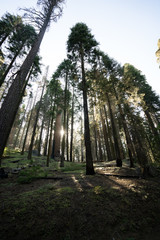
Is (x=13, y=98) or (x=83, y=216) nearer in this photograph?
(x=83, y=216)

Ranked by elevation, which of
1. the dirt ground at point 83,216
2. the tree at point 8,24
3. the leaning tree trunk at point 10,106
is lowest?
the dirt ground at point 83,216

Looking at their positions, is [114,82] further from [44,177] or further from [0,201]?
A: [0,201]

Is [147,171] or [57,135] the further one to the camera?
[57,135]

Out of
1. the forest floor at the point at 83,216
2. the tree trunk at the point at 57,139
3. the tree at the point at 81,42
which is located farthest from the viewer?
the tree trunk at the point at 57,139

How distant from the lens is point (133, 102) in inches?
369

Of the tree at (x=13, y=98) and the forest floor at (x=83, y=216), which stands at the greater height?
the tree at (x=13, y=98)

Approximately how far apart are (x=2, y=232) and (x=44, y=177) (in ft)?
13.7

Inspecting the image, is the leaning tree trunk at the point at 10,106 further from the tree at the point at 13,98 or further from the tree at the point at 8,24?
the tree at the point at 8,24

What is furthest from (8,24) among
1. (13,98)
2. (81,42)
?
(13,98)

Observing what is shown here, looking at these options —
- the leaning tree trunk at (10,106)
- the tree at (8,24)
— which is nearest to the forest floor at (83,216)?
the leaning tree trunk at (10,106)

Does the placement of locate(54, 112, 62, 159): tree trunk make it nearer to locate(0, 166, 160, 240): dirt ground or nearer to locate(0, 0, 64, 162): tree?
locate(0, 0, 64, 162): tree

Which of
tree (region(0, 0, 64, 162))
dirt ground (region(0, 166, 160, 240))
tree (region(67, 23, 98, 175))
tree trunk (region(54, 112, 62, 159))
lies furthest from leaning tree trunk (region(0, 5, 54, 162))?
tree trunk (region(54, 112, 62, 159))

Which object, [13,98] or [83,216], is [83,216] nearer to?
[83,216]

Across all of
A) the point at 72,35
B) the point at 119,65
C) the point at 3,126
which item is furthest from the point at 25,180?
the point at 119,65
